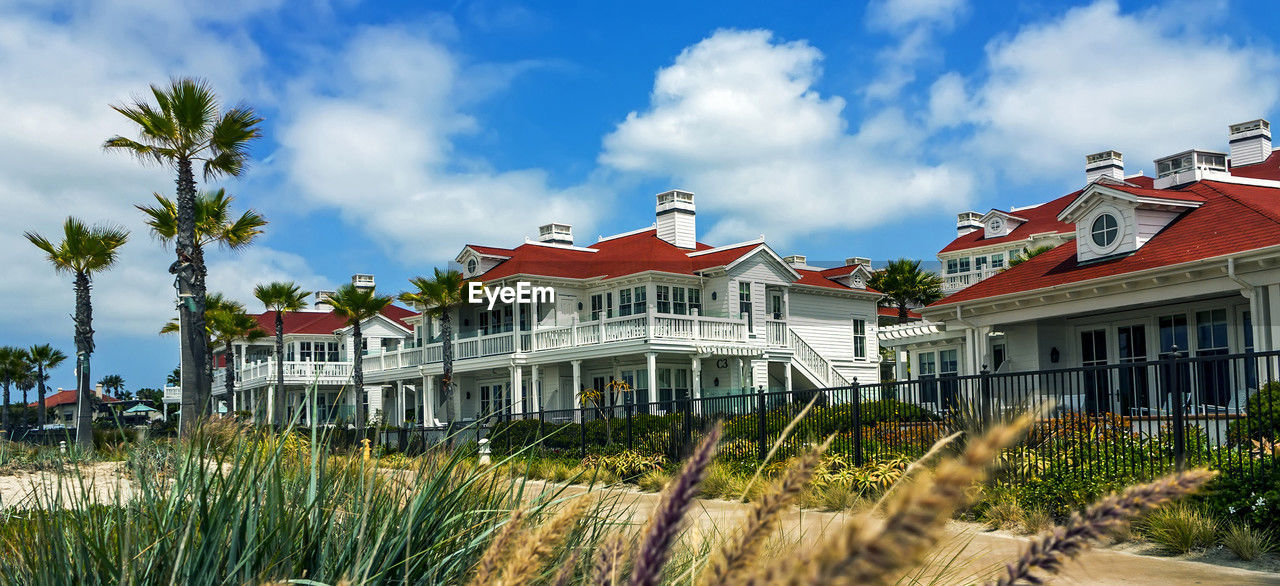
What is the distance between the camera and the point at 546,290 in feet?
123

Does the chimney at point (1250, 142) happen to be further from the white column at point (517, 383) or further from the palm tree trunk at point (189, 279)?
the palm tree trunk at point (189, 279)

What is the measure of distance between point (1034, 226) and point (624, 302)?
2841 centimetres

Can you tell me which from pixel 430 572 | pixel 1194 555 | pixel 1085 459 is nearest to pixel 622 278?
pixel 1085 459

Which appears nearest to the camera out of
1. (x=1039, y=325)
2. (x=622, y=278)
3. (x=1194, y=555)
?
(x=1194, y=555)

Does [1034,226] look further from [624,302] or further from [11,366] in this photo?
[11,366]

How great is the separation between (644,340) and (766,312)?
708 cm

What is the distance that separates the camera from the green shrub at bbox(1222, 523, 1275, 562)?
28.8 ft

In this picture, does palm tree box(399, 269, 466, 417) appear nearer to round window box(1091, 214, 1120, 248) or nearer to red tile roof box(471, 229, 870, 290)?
red tile roof box(471, 229, 870, 290)

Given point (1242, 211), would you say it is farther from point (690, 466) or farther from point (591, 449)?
point (690, 466)

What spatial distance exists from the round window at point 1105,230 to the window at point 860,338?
21.2 metres

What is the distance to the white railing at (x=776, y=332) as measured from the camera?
37.2 metres

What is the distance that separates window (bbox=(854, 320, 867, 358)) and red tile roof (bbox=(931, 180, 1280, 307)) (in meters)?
18.3

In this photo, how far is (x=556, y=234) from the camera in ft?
147

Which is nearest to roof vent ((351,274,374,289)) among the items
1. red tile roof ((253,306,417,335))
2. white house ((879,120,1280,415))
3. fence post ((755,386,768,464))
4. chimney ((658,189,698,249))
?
red tile roof ((253,306,417,335))
